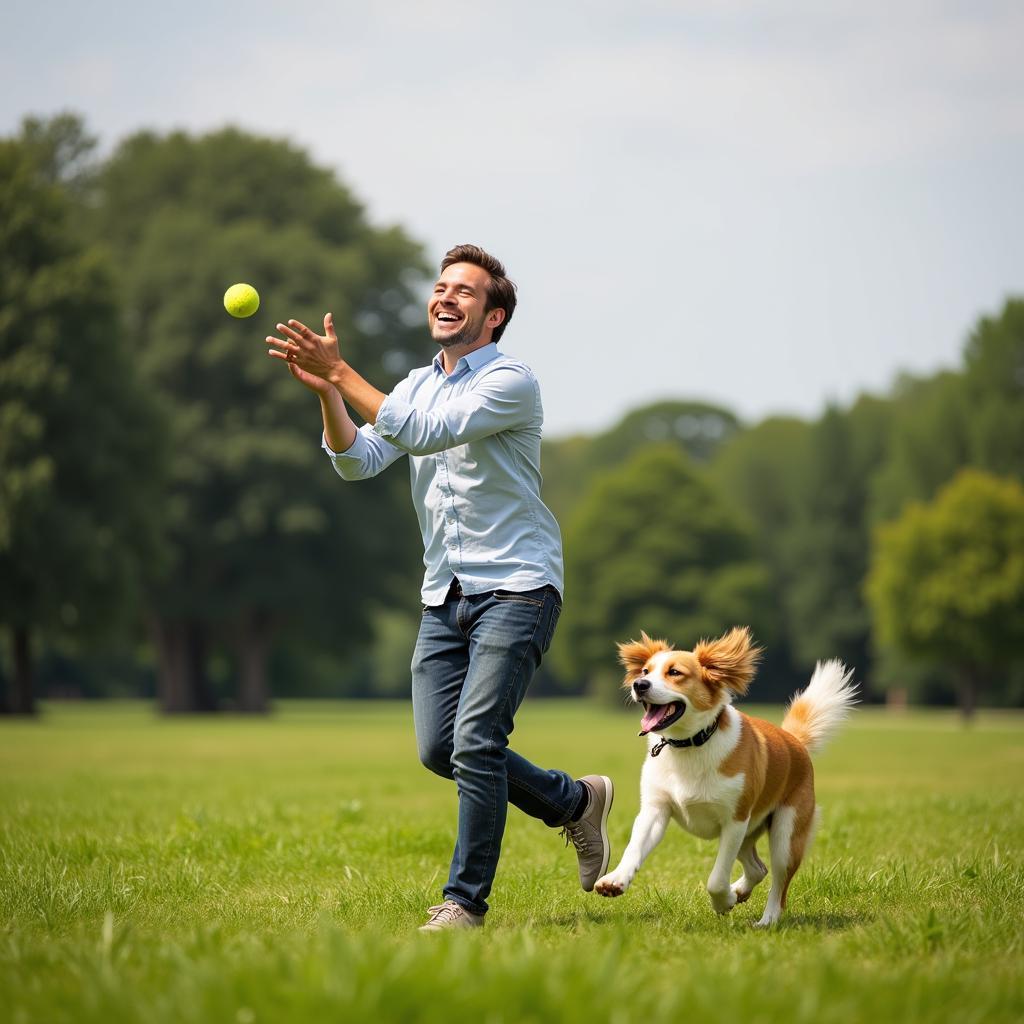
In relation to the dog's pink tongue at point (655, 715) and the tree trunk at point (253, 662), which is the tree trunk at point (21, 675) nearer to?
the tree trunk at point (253, 662)

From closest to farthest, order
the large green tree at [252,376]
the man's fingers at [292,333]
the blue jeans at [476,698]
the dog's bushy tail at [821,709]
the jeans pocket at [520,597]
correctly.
Result: the man's fingers at [292,333] < the blue jeans at [476,698] < the jeans pocket at [520,597] < the dog's bushy tail at [821,709] < the large green tree at [252,376]

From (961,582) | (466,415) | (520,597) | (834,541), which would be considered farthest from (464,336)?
(834,541)

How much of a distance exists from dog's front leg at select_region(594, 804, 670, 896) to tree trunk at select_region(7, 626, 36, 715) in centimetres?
3120

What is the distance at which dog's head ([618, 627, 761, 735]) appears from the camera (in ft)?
17.9

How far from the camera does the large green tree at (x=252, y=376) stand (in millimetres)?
39469

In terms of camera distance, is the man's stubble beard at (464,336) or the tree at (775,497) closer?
the man's stubble beard at (464,336)

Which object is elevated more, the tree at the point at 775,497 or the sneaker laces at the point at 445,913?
the tree at the point at 775,497

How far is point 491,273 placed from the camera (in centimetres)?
577

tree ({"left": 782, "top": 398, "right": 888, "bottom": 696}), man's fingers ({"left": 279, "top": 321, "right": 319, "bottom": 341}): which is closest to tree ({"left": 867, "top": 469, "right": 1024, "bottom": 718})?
tree ({"left": 782, "top": 398, "right": 888, "bottom": 696})

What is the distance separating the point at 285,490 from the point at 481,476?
3481 centimetres

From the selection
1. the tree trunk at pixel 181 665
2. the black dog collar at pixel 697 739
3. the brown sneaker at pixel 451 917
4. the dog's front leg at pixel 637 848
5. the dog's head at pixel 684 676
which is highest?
the dog's head at pixel 684 676

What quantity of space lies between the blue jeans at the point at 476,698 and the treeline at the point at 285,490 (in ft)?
87.8

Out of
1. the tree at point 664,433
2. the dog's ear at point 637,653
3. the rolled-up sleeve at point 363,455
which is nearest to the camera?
the rolled-up sleeve at point 363,455

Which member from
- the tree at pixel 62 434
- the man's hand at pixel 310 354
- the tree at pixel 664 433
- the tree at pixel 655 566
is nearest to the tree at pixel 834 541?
the tree at pixel 655 566
